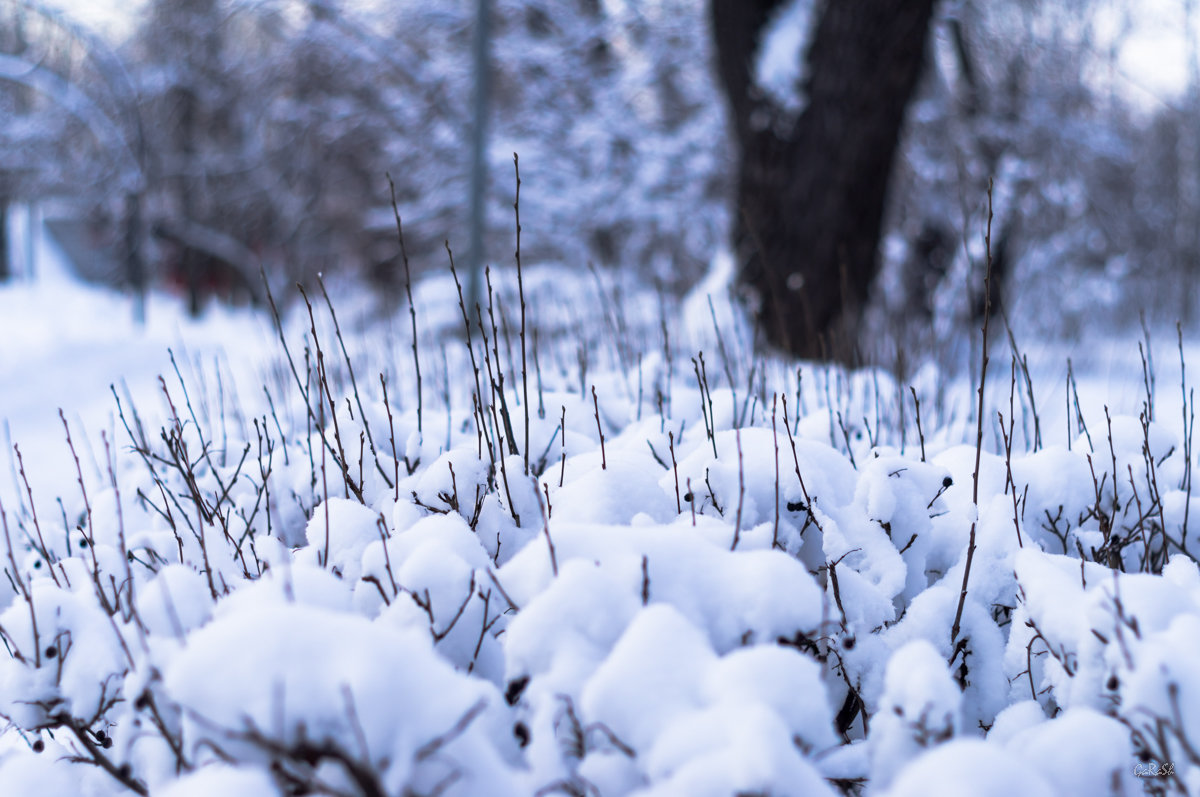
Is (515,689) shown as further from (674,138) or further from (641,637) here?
(674,138)

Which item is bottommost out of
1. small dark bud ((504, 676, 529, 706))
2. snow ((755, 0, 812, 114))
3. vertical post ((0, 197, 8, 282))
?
small dark bud ((504, 676, 529, 706))

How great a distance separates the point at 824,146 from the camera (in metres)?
4.97

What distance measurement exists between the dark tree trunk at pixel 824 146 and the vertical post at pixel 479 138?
229cm

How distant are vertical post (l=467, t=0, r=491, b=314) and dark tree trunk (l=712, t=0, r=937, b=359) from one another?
229 centimetres

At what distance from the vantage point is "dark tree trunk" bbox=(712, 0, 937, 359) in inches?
184

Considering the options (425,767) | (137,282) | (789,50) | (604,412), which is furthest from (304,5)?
(425,767)

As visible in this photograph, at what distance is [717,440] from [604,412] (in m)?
0.81

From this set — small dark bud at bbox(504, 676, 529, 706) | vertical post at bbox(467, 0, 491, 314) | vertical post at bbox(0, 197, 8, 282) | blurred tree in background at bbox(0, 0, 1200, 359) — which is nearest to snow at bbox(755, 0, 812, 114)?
blurred tree in background at bbox(0, 0, 1200, 359)

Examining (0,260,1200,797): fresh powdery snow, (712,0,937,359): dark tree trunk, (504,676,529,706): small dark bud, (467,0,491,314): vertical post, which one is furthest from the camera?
(467,0,491,314): vertical post

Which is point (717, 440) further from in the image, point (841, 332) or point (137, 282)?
point (137, 282)

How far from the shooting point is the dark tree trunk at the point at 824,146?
4664 mm

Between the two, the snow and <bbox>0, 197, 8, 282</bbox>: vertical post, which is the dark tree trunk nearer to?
the snow

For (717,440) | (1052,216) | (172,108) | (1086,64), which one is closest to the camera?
(717,440)

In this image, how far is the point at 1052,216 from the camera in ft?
30.3
